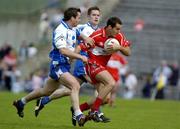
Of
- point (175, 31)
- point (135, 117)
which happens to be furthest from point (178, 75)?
point (135, 117)

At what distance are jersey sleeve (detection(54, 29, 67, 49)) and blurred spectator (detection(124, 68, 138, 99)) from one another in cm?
1996

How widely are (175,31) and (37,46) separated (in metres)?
6.80

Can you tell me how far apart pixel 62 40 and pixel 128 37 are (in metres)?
25.0

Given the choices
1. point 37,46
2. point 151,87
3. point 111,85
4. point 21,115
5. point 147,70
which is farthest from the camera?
point 37,46

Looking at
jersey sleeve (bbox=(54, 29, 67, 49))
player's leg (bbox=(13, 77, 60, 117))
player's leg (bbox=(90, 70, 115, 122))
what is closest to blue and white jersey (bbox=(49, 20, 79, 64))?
jersey sleeve (bbox=(54, 29, 67, 49))

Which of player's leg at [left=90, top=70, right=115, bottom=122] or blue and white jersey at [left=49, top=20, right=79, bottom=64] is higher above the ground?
blue and white jersey at [left=49, top=20, right=79, bottom=64]

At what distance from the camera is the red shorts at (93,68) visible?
1756 cm

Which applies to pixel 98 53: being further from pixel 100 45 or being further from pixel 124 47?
pixel 124 47

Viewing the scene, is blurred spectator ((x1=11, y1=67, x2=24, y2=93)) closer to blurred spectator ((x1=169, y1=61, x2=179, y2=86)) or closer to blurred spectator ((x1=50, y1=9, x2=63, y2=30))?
blurred spectator ((x1=50, y1=9, x2=63, y2=30))

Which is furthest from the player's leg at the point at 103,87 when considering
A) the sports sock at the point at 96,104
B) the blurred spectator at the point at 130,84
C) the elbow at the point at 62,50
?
the blurred spectator at the point at 130,84

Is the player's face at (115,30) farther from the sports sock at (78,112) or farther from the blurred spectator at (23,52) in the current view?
the blurred spectator at (23,52)

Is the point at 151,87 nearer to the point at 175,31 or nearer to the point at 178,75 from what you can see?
the point at 178,75

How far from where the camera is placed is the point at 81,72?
19.5 metres

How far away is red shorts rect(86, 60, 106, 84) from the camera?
17.6 meters
